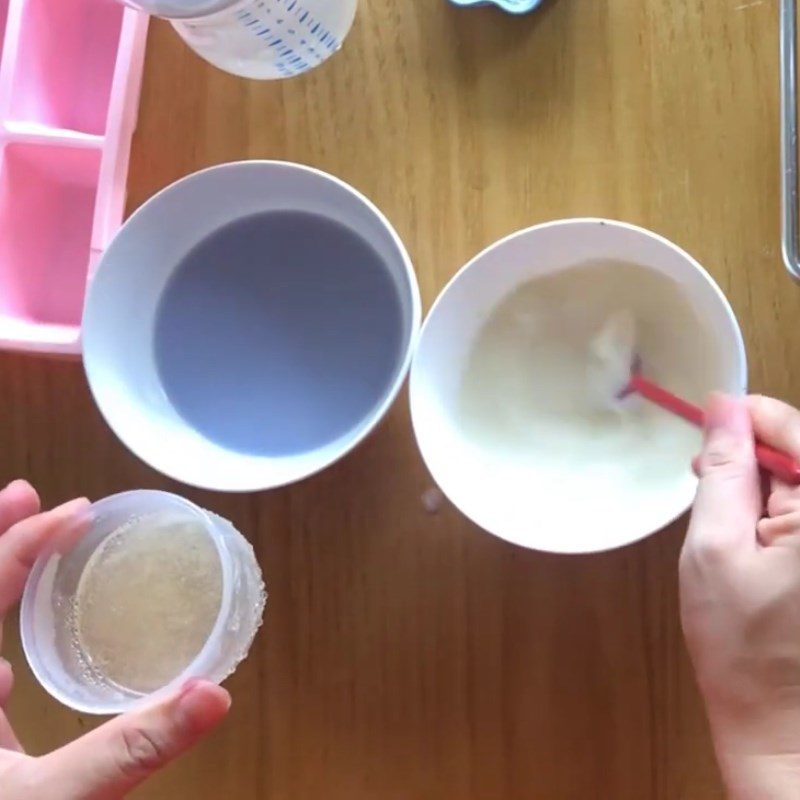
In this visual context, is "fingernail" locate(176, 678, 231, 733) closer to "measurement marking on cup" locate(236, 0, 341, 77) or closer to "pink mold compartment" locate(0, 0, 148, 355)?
"pink mold compartment" locate(0, 0, 148, 355)

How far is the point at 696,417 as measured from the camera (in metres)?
0.65

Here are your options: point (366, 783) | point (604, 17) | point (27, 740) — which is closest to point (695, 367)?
point (604, 17)

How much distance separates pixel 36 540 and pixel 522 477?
312 mm

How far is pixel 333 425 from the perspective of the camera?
2.34 ft

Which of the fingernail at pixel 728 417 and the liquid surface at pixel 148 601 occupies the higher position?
the fingernail at pixel 728 417

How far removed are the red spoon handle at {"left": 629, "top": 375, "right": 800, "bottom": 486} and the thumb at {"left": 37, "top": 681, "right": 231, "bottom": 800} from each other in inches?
12.4

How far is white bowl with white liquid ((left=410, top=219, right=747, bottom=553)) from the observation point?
0.65 m

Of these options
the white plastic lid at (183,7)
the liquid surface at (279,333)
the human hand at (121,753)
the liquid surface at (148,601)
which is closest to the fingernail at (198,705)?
the human hand at (121,753)

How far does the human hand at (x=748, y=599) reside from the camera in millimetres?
553

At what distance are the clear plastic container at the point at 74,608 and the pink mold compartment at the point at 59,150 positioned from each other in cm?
13

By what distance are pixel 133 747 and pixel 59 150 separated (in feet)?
1.37

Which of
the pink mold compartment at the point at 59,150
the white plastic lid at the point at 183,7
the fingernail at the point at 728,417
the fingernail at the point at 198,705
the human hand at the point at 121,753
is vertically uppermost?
the white plastic lid at the point at 183,7

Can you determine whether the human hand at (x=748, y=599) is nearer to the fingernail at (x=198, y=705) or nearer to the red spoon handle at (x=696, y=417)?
the red spoon handle at (x=696, y=417)

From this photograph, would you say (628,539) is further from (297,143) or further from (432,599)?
(297,143)
